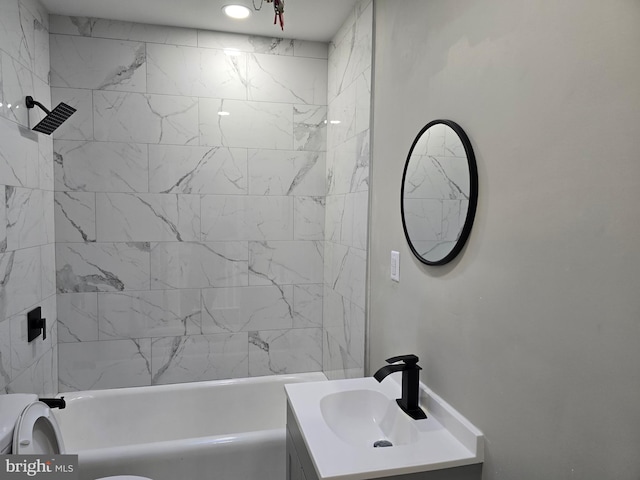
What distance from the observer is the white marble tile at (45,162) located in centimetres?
237

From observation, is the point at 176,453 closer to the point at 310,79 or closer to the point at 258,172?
the point at 258,172

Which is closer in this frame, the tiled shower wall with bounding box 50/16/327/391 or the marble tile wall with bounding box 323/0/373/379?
the marble tile wall with bounding box 323/0/373/379

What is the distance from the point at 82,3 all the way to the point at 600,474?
309 cm

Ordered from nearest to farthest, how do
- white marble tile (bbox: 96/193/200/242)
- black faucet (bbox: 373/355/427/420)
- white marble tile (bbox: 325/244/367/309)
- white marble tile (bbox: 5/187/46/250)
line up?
black faucet (bbox: 373/355/427/420), white marble tile (bbox: 5/187/46/250), white marble tile (bbox: 325/244/367/309), white marble tile (bbox: 96/193/200/242)

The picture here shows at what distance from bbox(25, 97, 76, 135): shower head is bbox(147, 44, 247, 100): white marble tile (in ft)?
1.88

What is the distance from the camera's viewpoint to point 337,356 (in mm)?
2721

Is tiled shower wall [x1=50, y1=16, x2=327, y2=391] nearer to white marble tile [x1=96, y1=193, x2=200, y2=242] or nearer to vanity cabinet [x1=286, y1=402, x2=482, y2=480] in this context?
white marble tile [x1=96, y1=193, x2=200, y2=242]

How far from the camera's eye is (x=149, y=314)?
275cm

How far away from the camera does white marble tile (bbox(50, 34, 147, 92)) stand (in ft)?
8.34

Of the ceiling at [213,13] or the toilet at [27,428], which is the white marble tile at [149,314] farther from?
the ceiling at [213,13]

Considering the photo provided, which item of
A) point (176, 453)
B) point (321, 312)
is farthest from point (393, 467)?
point (321, 312)

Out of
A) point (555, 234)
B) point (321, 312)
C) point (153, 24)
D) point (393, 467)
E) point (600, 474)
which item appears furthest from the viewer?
point (321, 312)

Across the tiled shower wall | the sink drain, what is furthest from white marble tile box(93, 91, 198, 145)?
the sink drain

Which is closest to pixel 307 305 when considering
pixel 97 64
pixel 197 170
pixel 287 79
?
pixel 197 170
